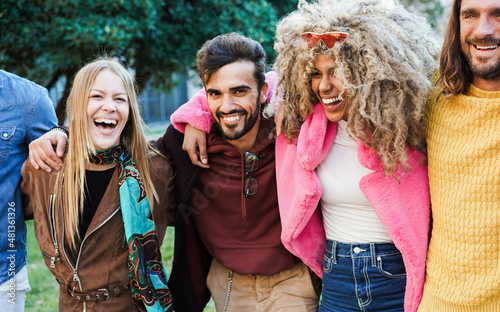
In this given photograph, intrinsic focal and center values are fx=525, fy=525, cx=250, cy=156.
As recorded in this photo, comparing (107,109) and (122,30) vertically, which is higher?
(122,30)

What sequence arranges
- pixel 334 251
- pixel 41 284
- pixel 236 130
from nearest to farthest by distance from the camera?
pixel 334 251 < pixel 236 130 < pixel 41 284

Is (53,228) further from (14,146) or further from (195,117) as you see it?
(195,117)

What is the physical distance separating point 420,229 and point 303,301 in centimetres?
96

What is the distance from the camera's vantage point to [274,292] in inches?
133

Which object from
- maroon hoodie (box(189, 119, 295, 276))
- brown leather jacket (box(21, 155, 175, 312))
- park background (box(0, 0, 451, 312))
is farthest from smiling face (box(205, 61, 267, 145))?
→ park background (box(0, 0, 451, 312))

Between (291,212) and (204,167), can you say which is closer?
(291,212)

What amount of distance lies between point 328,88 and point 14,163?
1.98 meters

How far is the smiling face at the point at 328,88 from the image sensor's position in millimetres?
2834

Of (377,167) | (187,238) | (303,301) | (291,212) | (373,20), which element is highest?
(373,20)

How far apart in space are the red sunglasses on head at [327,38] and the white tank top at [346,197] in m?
0.50

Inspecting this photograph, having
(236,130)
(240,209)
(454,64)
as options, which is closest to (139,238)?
(240,209)

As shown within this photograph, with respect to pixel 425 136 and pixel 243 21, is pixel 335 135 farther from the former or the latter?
pixel 243 21

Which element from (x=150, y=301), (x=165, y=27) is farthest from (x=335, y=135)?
(x=165, y=27)

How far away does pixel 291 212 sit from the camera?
309 centimetres
